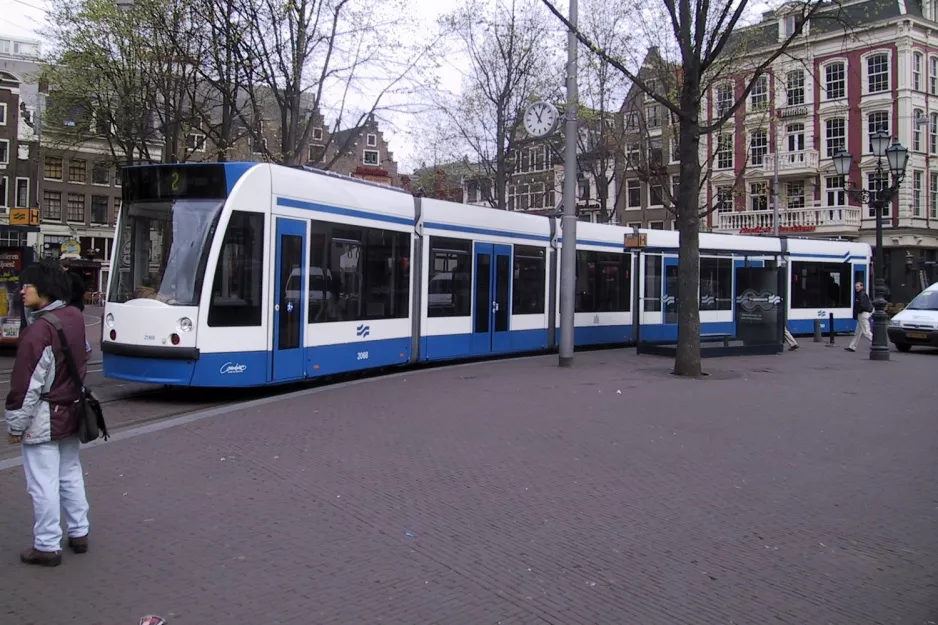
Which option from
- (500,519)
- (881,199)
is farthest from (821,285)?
(500,519)

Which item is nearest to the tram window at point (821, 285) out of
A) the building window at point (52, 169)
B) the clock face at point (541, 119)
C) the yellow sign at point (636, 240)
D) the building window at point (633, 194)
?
the yellow sign at point (636, 240)

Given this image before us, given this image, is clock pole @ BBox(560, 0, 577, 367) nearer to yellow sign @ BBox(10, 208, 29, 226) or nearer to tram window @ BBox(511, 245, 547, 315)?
tram window @ BBox(511, 245, 547, 315)

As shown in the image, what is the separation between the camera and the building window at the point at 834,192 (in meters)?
42.9

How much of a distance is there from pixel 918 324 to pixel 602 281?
8414 mm

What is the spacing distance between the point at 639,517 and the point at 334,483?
99.4 inches

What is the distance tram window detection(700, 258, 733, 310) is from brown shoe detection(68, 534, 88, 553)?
18529mm

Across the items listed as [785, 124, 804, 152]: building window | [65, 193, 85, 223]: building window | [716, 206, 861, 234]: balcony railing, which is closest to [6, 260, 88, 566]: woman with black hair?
[716, 206, 861, 234]: balcony railing

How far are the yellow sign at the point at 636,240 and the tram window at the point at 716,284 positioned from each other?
9.31 feet

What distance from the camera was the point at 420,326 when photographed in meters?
14.1

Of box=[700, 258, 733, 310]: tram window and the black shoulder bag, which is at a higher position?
box=[700, 258, 733, 310]: tram window

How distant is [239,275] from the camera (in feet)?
33.3

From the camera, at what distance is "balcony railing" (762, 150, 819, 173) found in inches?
1720

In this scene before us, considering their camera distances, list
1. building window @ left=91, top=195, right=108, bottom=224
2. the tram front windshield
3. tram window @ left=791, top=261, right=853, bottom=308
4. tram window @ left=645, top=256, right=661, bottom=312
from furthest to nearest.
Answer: building window @ left=91, top=195, right=108, bottom=224
tram window @ left=791, top=261, right=853, bottom=308
tram window @ left=645, top=256, right=661, bottom=312
the tram front windshield

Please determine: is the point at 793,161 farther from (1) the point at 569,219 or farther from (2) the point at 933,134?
(1) the point at 569,219
